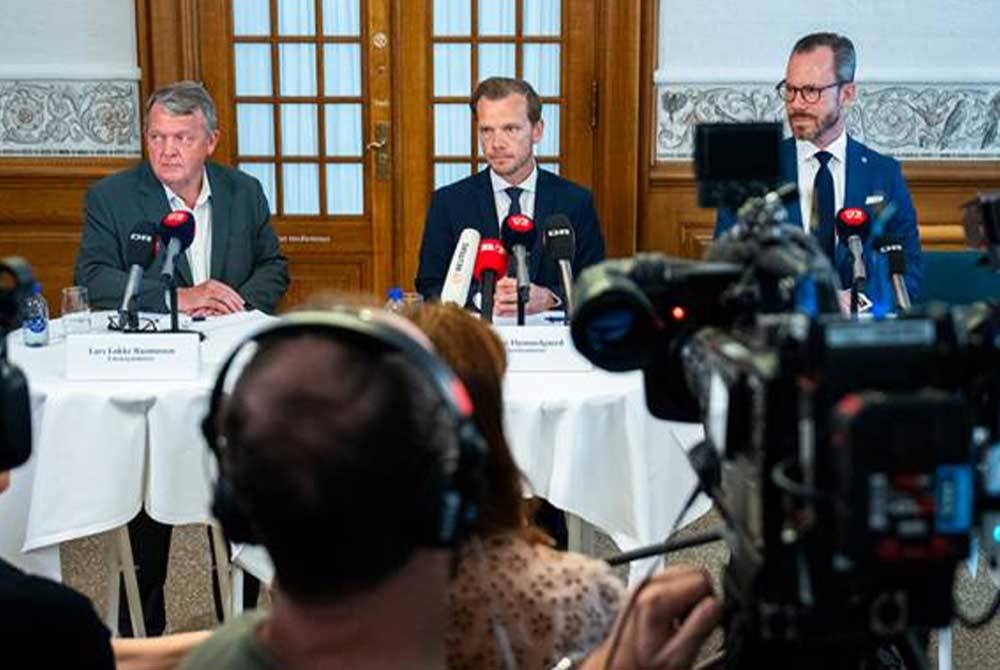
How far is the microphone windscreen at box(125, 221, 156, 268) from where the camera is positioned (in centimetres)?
292

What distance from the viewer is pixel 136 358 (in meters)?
2.75

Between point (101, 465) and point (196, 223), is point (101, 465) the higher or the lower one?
the lower one

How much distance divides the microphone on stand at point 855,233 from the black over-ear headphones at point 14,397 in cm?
208

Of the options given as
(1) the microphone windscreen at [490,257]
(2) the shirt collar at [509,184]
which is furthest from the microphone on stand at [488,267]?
(2) the shirt collar at [509,184]

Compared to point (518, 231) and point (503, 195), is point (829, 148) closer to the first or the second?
point (503, 195)

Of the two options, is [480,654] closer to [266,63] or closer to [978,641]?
[978,641]

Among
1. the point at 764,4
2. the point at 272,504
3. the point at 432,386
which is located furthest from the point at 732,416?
the point at 764,4

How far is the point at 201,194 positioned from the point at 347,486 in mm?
3059

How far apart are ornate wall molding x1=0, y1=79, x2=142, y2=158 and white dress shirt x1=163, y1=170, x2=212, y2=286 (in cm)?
160

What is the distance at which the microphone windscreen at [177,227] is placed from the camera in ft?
9.78

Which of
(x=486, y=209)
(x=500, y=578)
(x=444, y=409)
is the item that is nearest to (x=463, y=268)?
(x=486, y=209)

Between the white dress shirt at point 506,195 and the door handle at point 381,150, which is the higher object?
the door handle at point 381,150

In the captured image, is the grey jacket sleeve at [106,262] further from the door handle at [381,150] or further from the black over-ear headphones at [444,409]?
the black over-ear headphones at [444,409]

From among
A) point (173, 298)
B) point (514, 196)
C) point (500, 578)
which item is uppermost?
point (514, 196)
